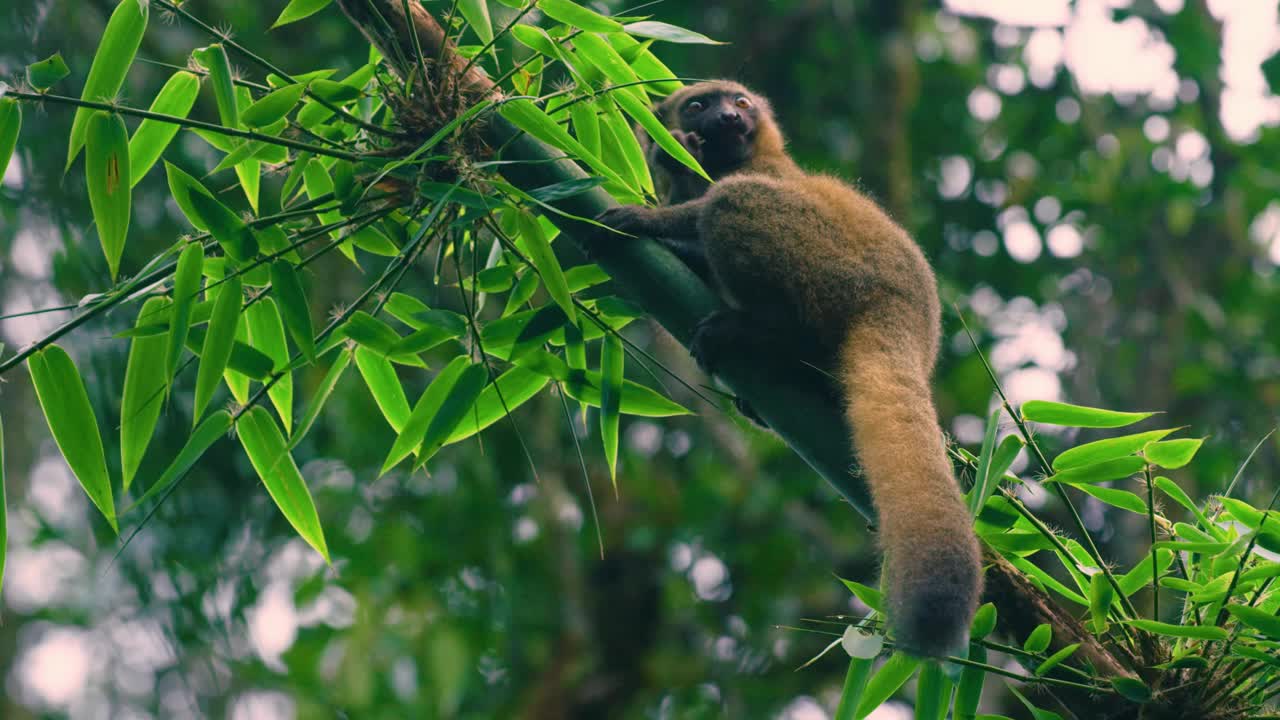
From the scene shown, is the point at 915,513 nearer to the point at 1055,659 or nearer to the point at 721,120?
A: the point at 1055,659

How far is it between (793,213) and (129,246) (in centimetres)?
511

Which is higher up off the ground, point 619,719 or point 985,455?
point 985,455

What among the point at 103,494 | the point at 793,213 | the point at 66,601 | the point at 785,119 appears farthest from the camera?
the point at 66,601

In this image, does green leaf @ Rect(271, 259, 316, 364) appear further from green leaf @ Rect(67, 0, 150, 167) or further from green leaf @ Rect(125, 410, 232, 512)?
green leaf @ Rect(67, 0, 150, 167)

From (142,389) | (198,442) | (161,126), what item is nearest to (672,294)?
(198,442)

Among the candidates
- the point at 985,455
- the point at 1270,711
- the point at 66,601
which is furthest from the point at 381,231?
the point at 66,601

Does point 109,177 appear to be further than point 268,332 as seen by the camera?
No

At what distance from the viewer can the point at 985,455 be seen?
224cm

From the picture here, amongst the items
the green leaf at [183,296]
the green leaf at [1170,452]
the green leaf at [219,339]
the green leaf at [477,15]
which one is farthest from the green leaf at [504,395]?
the green leaf at [1170,452]

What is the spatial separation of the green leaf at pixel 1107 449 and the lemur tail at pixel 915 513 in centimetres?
28

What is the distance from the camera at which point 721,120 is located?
15.8ft

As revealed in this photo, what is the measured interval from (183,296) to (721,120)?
3013 millimetres

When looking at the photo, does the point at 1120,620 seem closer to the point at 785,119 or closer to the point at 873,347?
the point at 873,347

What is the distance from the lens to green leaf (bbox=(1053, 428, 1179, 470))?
7.83 feet
